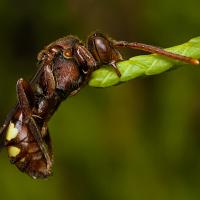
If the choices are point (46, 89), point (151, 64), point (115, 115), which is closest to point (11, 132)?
point (46, 89)

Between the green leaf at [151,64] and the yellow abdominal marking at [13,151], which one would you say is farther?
the yellow abdominal marking at [13,151]

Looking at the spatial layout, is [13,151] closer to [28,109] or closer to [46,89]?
[28,109]

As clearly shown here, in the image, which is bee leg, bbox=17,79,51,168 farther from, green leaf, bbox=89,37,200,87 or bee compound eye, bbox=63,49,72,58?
green leaf, bbox=89,37,200,87

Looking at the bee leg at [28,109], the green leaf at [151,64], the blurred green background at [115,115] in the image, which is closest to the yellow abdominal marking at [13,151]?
the bee leg at [28,109]

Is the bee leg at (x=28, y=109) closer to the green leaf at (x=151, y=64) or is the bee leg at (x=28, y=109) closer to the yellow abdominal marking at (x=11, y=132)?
the yellow abdominal marking at (x=11, y=132)

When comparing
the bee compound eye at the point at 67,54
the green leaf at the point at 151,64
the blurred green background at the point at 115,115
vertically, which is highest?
→ the bee compound eye at the point at 67,54

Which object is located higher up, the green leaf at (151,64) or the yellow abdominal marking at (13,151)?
the green leaf at (151,64)

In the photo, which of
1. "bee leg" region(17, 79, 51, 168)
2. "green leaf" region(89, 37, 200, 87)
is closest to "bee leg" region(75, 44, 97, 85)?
"green leaf" region(89, 37, 200, 87)

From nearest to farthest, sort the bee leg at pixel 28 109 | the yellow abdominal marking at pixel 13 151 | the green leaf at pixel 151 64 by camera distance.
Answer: the green leaf at pixel 151 64, the bee leg at pixel 28 109, the yellow abdominal marking at pixel 13 151
